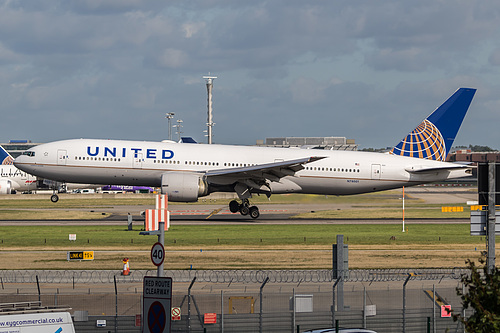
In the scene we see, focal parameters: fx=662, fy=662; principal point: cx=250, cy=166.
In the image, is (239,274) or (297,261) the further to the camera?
(297,261)

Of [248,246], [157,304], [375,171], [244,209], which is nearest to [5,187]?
[244,209]

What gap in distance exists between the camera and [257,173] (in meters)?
45.7

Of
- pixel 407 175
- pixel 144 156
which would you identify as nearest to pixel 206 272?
pixel 144 156

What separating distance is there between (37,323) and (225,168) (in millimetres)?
35560

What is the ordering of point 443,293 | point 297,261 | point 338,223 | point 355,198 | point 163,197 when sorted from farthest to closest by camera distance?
1. point 355,198
2. point 338,223
3. point 297,261
4. point 443,293
5. point 163,197

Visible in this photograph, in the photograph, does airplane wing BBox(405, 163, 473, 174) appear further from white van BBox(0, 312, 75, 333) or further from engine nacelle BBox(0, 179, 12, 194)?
engine nacelle BBox(0, 179, 12, 194)

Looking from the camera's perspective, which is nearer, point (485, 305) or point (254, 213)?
point (485, 305)

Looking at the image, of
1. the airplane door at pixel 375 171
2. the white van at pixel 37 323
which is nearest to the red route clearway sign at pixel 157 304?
the white van at pixel 37 323

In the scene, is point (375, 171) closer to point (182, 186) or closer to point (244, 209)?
point (244, 209)

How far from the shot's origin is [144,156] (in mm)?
46438

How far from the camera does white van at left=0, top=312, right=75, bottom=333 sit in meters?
12.0

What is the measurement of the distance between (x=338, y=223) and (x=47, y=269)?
25.9m

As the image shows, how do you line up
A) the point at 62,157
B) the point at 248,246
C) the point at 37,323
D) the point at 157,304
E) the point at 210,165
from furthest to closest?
the point at 210,165 < the point at 62,157 < the point at 248,246 < the point at 157,304 < the point at 37,323

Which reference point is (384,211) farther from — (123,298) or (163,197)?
(163,197)
